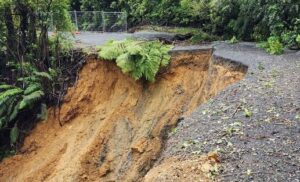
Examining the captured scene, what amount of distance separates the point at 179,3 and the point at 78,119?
8.20 meters

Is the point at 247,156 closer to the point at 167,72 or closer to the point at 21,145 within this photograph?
the point at 167,72

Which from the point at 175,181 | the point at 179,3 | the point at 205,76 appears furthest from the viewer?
the point at 179,3

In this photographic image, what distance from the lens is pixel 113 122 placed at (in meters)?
11.8

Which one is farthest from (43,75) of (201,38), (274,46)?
(274,46)

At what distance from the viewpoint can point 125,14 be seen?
21.0 m

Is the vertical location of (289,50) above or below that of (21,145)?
above

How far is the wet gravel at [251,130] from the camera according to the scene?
17.6ft

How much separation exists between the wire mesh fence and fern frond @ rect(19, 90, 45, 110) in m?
9.27

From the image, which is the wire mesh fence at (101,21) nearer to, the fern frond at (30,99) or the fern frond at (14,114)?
the fern frond at (30,99)

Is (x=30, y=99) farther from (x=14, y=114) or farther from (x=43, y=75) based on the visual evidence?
(x=43, y=75)

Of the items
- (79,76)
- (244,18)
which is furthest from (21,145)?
(244,18)

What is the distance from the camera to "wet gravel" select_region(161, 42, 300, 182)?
538 cm

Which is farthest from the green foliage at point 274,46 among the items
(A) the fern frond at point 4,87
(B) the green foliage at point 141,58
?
(A) the fern frond at point 4,87

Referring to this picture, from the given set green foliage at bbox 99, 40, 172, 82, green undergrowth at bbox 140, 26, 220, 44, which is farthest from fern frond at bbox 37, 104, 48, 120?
green undergrowth at bbox 140, 26, 220, 44
